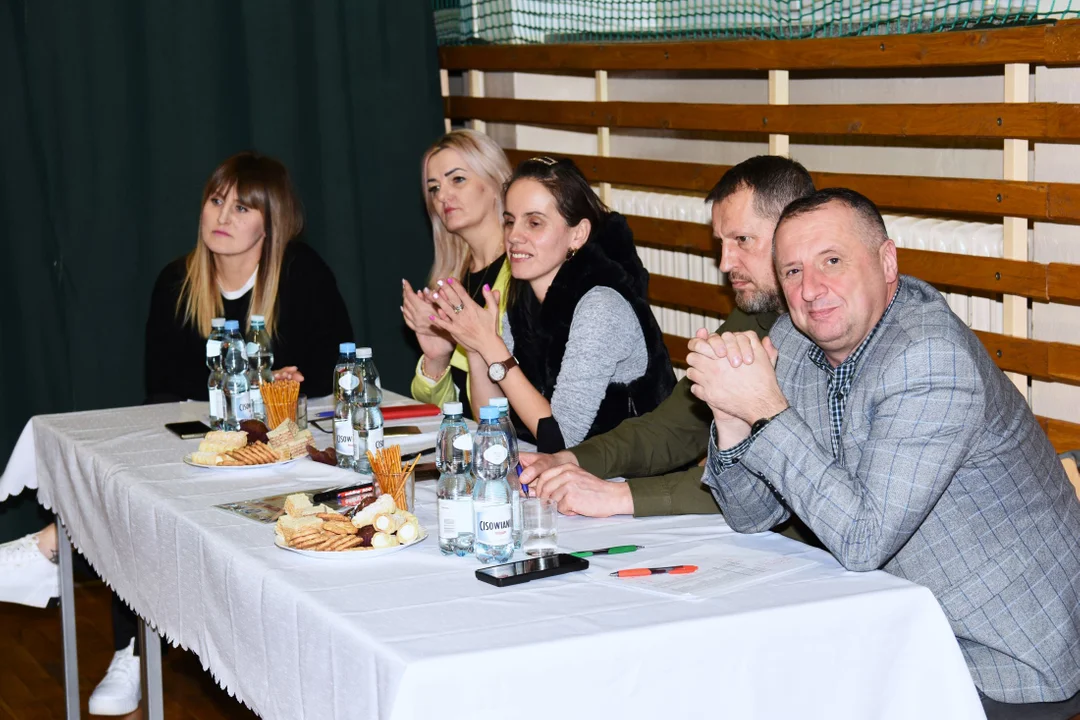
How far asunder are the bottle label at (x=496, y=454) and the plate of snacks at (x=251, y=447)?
32.1 inches

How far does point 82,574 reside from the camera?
173 inches

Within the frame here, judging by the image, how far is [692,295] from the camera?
158 inches

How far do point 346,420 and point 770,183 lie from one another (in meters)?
0.98

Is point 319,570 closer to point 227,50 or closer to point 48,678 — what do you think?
point 48,678

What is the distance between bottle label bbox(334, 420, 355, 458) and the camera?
2.49 meters

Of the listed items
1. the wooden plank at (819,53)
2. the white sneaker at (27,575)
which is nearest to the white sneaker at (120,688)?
the white sneaker at (27,575)

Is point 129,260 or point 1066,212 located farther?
point 129,260

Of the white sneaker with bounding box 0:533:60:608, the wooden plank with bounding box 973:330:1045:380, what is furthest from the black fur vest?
the white sneaker with bounding box 0:533:60:608

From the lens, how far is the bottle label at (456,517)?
72.6 inches

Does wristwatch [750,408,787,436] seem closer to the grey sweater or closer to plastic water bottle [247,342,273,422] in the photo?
the grey sweater

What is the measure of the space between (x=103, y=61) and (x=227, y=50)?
0.46m

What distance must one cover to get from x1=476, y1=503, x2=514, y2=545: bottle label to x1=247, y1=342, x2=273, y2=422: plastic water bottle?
117cm

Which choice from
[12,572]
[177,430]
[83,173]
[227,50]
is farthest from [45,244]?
[177,430]

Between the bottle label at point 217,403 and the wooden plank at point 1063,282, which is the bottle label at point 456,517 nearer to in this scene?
the bottle label at point 217,403
